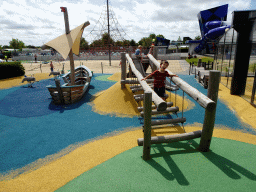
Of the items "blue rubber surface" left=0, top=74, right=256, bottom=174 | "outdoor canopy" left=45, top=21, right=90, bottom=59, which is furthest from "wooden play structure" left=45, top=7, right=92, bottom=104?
"blue rubber surface" left=0, top=74, right=256, bottom=174

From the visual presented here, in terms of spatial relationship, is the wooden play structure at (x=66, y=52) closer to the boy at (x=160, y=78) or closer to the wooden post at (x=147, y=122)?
the boy at (x=160, y=78)

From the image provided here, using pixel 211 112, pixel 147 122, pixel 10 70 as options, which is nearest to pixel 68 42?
pixel 147 122

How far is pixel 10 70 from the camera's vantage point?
1728 centimetres

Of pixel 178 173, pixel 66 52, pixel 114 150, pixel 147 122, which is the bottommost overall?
pixel 114 150

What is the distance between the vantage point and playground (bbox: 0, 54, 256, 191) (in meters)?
3.23

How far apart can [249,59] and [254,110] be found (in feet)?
11.5

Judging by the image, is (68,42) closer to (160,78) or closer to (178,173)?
(160,78)

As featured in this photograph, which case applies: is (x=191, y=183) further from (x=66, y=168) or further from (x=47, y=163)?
(x=47, y=163)

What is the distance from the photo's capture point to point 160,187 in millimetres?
3021

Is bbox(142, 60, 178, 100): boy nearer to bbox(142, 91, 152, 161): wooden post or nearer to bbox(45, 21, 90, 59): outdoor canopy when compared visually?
bbox(142, 91, 152, 161): wooden post

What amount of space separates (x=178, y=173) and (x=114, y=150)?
2.24 m

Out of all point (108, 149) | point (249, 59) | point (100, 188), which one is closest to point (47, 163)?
point (108, 149)

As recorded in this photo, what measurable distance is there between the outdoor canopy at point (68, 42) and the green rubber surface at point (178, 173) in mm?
7110

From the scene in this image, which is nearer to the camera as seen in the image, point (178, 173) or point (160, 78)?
point (178, 173)
